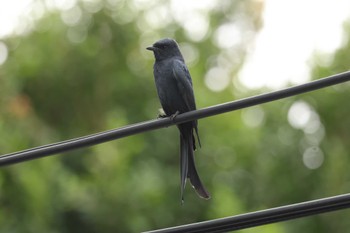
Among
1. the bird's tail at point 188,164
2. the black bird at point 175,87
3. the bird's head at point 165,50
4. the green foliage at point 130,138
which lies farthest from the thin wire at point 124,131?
the green foliage at point 130,138

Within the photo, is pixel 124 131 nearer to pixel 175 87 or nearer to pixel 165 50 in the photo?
pixel 175 87

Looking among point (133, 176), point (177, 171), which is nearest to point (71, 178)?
point (133, 176)

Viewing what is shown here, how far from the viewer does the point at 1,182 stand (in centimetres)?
1241

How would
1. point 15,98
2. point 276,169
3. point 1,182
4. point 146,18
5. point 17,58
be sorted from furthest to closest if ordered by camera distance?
point 146,18 → point 17,58 → point 15,98 → point 276,169 → point 1,182

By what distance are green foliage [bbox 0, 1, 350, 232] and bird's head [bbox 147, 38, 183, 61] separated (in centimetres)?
439

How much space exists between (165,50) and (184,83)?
0.38m

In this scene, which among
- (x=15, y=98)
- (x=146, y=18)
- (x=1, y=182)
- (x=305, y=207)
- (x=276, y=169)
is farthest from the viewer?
(x=146, y=18)

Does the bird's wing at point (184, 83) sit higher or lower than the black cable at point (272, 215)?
higher

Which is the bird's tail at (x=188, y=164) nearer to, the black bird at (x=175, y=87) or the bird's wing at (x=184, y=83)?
the black bird at (x=175, y=87)

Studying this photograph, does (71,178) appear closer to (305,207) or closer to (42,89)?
(42,89)

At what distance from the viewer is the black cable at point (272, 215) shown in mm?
4246

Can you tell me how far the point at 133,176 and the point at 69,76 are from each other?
423 centimetres

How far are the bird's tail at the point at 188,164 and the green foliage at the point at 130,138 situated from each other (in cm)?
451

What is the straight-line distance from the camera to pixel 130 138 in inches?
532
